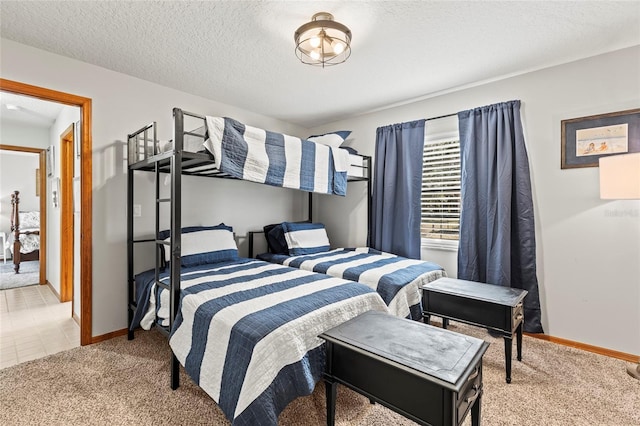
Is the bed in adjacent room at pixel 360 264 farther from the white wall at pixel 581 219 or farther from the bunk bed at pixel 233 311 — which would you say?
the white wall at pixel 581 219

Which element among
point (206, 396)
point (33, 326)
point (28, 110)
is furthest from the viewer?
point (28, 110)

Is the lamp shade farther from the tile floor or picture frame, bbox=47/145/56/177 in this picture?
picture frame, bbox=47/145/56/177

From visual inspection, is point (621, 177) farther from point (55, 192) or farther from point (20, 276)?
point (20, 276)

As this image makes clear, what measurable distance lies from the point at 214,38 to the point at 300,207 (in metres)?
2.65

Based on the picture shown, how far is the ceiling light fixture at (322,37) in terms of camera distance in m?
1.91

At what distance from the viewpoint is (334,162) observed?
3.23m

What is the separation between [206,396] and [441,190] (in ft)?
9.47

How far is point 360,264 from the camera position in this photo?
9.66ft

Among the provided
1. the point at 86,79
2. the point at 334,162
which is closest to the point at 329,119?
the point at 334,162

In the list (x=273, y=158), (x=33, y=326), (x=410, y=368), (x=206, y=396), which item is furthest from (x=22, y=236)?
(x=410, y=368)

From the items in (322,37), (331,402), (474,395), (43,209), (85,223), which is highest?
(322,37)

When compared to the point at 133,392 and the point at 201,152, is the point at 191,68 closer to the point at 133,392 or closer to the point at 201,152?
the point at 201,152

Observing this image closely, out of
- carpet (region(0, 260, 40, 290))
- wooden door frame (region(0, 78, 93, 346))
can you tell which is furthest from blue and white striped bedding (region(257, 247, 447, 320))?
carpet (region(0, 260, 40, 290))

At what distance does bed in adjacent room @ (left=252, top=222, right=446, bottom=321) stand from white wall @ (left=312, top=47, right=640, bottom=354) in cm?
97
